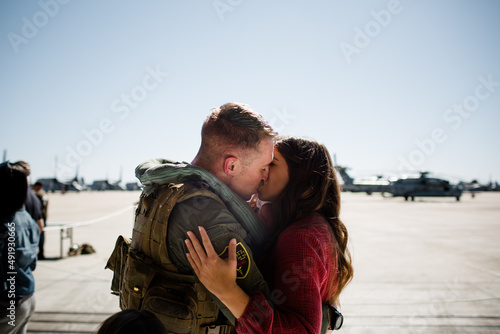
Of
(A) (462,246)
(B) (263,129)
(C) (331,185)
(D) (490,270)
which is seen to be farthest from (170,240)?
(A) (462,246)

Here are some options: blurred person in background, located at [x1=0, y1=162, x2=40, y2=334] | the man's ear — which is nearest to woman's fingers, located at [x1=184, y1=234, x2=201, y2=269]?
the man's ear

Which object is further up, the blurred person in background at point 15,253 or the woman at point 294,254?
the woman at point 294,254

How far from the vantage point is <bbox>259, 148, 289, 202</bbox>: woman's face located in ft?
5.97

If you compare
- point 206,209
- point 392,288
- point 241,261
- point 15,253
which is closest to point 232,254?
point 241,261

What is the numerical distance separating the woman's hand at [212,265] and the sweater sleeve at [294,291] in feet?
0.51

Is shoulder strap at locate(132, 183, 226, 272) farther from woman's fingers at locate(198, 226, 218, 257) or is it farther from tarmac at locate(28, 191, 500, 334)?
tarmac at locate(28, 191, 500, 334)

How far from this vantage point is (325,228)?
1639 mm

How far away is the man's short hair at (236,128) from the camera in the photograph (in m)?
1.54

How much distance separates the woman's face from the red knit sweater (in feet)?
0.94

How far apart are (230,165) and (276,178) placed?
0.36 m

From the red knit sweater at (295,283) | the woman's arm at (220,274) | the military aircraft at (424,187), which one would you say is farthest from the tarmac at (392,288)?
the military aircraft at (424,187)

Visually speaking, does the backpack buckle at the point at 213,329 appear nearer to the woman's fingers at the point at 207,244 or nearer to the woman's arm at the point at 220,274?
the woman's arm at the point at 220,274

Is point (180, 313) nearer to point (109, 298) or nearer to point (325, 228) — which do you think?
point (325, 228)

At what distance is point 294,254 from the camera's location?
4.69 feet
